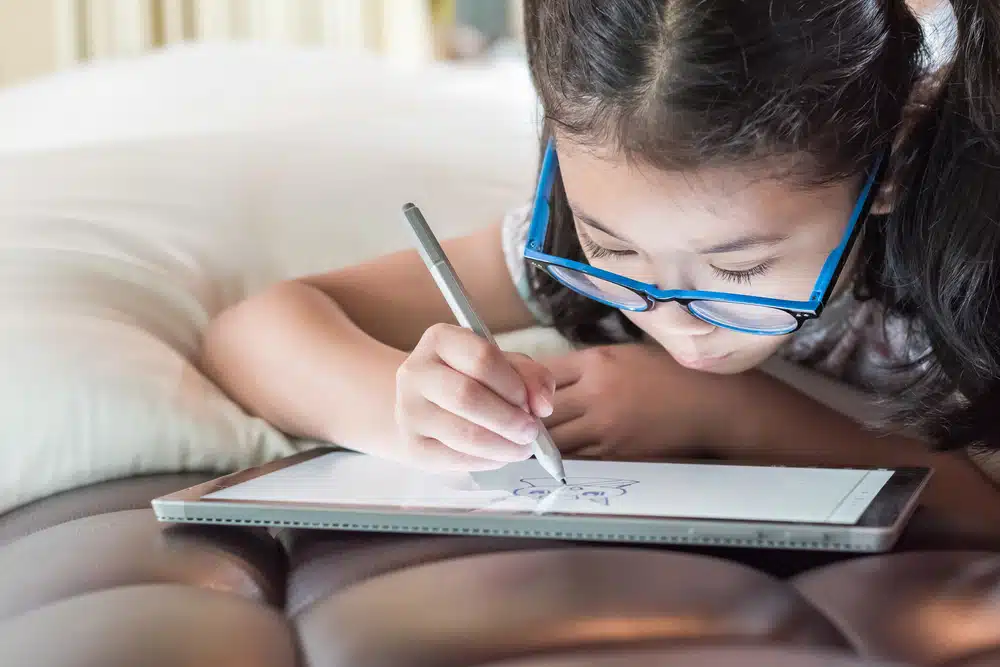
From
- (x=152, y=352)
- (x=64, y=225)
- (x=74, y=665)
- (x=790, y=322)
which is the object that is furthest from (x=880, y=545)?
(x=64, y=225)

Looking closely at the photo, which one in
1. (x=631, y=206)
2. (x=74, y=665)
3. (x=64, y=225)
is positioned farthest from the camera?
(x=64, y=225)

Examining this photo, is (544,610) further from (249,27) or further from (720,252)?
(249,27)

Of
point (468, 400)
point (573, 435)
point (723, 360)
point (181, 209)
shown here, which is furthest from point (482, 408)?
point (181, 209)

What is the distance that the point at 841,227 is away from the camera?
25.6 inches

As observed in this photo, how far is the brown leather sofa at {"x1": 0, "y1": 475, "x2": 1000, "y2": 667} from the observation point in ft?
1.27

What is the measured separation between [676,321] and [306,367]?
0.86ft

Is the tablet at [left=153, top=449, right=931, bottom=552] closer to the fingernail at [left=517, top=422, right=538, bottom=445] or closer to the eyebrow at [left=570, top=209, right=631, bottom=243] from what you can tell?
the fingernail at [left=517, top=422, right=538, bottom=445]

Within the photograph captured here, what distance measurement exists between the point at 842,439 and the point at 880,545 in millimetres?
221

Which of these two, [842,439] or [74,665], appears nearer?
[74,665]

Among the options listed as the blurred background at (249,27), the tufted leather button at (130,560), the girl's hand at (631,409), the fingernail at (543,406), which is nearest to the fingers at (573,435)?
the girl's hand at (631,409)

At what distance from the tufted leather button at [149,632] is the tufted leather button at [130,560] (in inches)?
0.9

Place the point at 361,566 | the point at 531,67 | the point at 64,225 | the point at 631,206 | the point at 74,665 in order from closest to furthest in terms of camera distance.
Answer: the point at 74,665, the point at 361,566, the point at 631,206, the point at 531,67, the point at 64,225

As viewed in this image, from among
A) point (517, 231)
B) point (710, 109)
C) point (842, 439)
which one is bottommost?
point (842, 439)

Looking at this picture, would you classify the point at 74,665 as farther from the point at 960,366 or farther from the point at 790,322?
the point at 960,366
